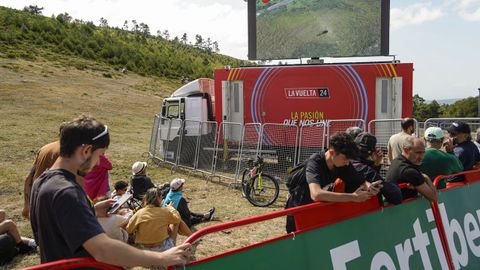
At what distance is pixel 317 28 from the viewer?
14273mm

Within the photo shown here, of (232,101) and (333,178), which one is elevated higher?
(232,101)

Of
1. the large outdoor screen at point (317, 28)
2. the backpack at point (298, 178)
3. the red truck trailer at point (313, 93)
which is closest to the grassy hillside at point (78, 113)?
the backpack at point (298, 178)

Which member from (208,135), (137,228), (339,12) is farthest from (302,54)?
(137,228)

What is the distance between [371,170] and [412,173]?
47 centimetres

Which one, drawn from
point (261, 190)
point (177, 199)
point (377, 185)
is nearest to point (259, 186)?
point (261, 190)

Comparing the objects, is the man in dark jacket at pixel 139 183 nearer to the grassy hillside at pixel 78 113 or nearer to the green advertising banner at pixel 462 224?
the grassy hillside at pixel 78 113

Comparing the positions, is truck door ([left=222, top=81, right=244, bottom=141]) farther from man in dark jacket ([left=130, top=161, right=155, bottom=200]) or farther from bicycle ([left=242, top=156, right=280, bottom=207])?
man in dark jacket ([left=130, top=161, right=155, bottom=200])

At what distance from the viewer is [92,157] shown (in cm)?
211

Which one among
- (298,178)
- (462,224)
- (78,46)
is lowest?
(462,224)

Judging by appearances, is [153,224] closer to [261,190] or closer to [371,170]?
[371,170]

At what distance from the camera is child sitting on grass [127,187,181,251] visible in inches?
209

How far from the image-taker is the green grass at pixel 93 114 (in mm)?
7762

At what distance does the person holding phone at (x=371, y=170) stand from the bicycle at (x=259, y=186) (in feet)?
15.1

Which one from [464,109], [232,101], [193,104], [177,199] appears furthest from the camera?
[464,109]
